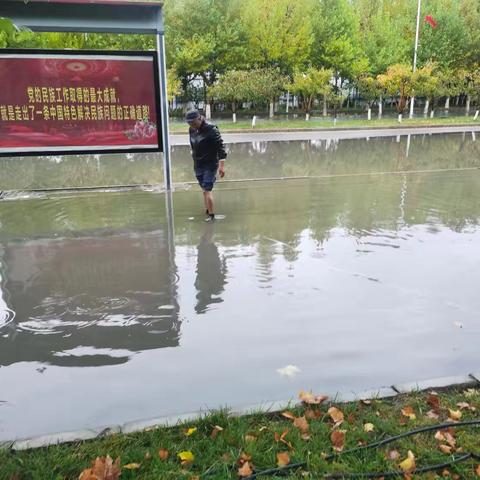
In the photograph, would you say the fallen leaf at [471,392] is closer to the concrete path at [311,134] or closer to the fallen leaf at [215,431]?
the fallen leaf at [215,431]

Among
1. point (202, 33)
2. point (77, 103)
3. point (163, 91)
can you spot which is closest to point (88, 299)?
point (77, 103)

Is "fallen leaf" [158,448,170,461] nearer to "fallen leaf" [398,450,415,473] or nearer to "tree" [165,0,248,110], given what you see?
"fallen leaf" [398,450,415,473]

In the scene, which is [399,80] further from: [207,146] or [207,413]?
[207,413]

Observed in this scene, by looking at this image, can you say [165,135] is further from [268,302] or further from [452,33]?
[452,33]

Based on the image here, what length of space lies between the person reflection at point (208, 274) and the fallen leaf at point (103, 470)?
202cm

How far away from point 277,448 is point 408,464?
2.07ft

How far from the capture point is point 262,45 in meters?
36.3

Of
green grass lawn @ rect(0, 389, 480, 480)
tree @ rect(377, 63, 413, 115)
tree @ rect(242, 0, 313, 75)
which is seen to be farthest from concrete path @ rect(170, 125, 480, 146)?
green grass lawn @ rect(0, 389, 480, 480)

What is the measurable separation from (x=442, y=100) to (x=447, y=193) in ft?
164

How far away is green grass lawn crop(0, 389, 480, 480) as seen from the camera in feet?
7.77

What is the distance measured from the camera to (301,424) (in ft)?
8.77

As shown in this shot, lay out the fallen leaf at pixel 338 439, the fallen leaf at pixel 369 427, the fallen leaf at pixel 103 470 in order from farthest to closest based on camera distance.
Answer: the fallen leaf at pixel 369 427 → the fallen leaf at pixel 338 439 → the fallen leaf at pixel 103 470

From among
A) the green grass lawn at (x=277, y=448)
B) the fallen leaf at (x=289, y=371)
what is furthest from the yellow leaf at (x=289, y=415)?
the fallen leaf at (x=289, y=371)

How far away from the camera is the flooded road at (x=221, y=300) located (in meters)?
3.18
